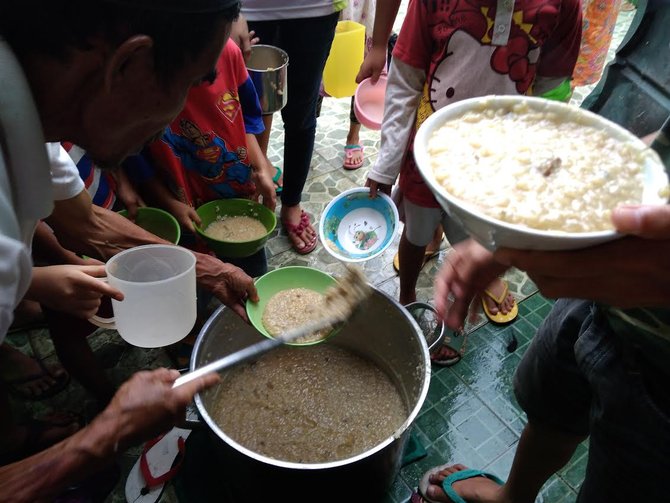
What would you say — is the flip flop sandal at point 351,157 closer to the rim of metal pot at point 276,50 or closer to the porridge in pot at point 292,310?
the rim of metal pot at point 276,50

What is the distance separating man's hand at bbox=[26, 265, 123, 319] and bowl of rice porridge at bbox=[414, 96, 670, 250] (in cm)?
91

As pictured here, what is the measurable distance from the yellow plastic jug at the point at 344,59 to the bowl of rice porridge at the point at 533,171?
2133 mm

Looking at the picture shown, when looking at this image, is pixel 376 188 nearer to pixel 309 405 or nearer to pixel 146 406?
pixel 309 405

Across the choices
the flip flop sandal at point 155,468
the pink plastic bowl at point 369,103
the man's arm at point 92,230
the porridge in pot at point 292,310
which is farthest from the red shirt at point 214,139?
the flip flop sandal at point 155,468

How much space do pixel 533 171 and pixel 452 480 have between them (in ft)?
4.06

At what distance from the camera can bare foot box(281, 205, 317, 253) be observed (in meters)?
2.64

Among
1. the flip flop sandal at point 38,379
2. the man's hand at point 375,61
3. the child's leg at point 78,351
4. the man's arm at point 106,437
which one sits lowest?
the flip flop sandal at point 38,379

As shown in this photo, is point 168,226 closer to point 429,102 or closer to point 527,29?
point 429,102

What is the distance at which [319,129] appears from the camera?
3.59 m

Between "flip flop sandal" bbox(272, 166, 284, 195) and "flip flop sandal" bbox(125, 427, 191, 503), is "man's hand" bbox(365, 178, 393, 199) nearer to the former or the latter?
"flip flop sandal" bbox(272, 166, 284, 195)

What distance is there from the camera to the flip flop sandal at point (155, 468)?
1.66 metres

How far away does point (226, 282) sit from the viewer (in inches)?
65.4

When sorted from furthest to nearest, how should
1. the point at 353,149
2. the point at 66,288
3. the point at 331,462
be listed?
the point at 353,149, the point at 331,462, the point at 66,288

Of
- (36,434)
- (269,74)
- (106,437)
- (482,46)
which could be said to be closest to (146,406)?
(106,437)
